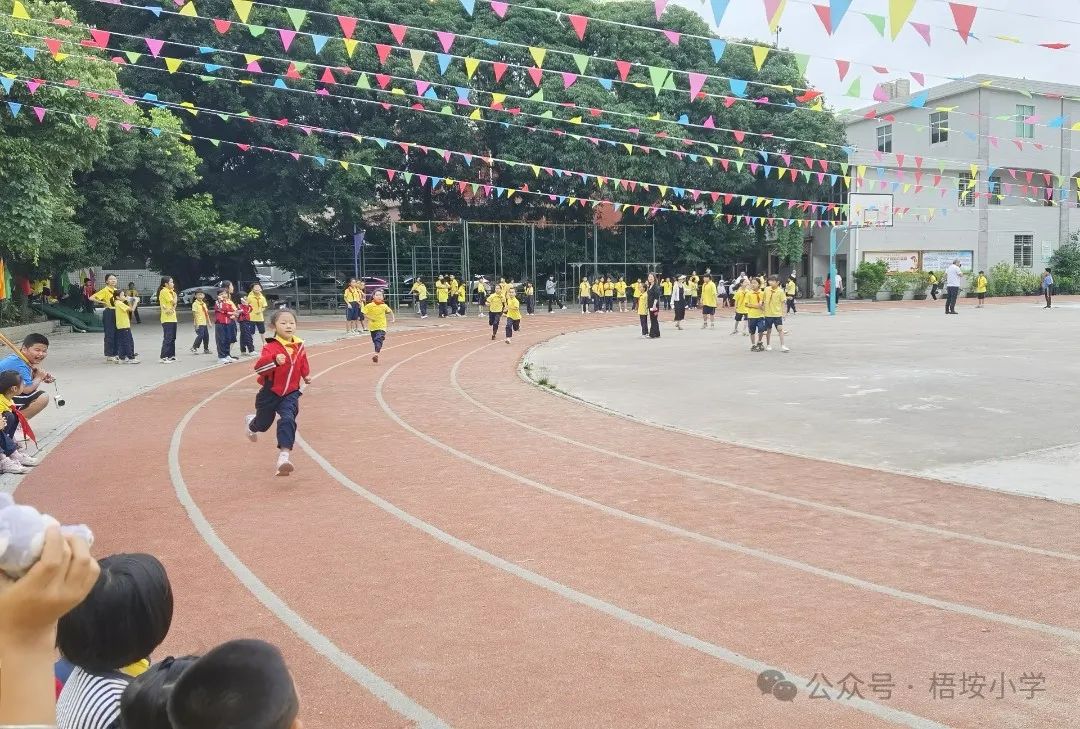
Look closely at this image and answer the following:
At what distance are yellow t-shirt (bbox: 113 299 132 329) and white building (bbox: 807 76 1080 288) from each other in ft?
110

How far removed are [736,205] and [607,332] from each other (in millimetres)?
17188

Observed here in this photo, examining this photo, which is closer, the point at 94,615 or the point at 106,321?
the point at 94,615

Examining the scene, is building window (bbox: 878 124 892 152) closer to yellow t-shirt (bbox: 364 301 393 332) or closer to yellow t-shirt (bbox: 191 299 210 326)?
yellow t-shirt (bbox: 364 301 393 332)

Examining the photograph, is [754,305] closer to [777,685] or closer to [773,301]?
[773,301]

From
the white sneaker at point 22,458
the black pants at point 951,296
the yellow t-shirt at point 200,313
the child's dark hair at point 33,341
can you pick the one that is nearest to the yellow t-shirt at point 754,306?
the yellow t-shirt at point 200,313

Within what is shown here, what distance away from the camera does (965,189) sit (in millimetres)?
41375

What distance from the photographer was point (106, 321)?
60.1 feet

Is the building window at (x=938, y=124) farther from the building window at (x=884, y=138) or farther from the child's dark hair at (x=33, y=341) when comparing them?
the child's dark hair at (x=33, y=341)

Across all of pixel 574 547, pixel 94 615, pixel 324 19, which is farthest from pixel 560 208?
pixel 94 615

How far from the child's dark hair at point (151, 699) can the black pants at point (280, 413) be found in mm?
6648

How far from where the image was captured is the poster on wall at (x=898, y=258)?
44844 mm

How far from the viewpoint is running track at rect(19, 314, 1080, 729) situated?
3975 millimetres

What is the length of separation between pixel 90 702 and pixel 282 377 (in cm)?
657

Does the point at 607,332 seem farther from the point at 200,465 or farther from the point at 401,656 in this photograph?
the point at 401,656
